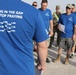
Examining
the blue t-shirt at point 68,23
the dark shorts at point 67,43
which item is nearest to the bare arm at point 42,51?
the blue t-shirt at point 68,23

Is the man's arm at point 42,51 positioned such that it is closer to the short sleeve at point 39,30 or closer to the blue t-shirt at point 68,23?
the short sleeve at point 39,30

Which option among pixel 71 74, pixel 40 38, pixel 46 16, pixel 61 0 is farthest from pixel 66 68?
pixel 61 0

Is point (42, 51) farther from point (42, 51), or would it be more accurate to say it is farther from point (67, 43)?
point (67, 43)

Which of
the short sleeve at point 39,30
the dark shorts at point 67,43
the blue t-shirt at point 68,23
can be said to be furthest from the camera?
the dark shorts at point 67,43

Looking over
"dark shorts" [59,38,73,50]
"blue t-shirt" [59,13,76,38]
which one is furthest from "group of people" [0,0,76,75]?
"dark shorts" [59,38,73,50]

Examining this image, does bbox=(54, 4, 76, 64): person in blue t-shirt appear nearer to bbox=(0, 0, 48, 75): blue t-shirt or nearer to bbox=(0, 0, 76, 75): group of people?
bbox=(0, 0, 76, 75): group of people

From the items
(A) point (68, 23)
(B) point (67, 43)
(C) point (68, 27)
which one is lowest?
(B) point (67, 43)

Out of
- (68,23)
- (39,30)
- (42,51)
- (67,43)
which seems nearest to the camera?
(39,30)

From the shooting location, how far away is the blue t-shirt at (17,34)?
3.12 metres

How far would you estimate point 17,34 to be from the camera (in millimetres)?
3182

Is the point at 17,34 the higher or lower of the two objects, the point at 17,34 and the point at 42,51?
the higher

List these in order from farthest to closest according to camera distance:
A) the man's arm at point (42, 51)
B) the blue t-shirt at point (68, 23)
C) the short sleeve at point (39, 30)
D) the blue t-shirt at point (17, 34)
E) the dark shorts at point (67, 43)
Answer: the dark shorts at point (67, 43) < the blue t-shirt at point (68, 23) < the man's arm at point (42, 51) < the short sleeve at point (39, 30) < the blue t-shirt at point (17, 34)

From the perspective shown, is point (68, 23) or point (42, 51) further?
point (68, 23)

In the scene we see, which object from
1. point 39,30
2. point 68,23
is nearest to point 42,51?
Result: point 39,30
